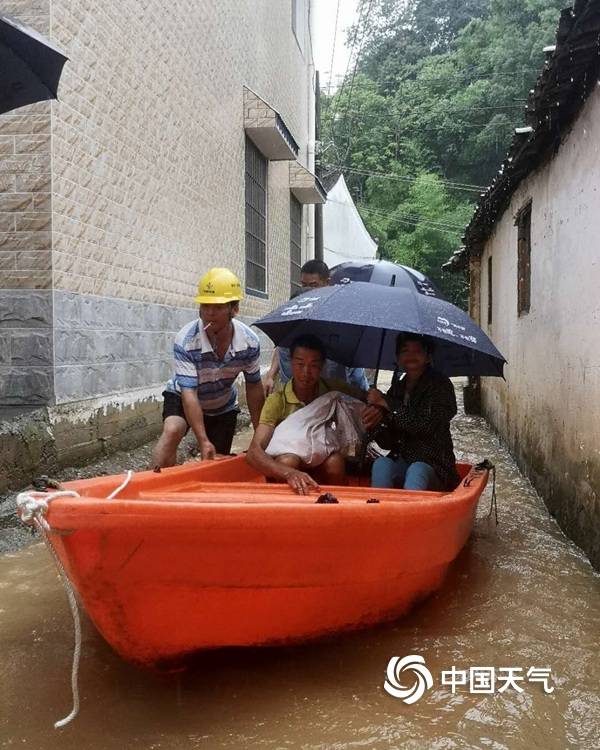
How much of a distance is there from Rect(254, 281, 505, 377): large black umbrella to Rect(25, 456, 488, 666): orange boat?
100 centimetres

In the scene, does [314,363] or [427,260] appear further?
[427,260]

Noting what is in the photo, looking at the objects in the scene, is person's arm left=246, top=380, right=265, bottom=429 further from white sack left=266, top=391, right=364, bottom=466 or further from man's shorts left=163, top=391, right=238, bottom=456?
white sack left=266, top=391, right=364, bottom=466

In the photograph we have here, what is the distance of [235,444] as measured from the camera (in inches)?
356

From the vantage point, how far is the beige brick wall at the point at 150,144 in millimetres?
5590

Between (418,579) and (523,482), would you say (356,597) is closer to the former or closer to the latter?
(418,579)

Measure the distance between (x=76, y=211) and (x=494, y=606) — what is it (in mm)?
4118

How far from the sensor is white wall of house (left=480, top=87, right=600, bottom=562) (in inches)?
181

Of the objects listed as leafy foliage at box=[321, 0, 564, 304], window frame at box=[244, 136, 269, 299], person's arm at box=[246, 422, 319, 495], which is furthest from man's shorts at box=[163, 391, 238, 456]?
leafy foliage at box=[321, 0, 564, 304]

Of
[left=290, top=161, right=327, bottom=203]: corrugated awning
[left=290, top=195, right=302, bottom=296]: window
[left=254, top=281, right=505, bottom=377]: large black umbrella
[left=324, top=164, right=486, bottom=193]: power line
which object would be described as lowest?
[left=254, top=281, right=505, bottom=377]: large black umbrella

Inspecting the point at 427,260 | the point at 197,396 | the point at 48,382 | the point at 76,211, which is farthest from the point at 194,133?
the point at 427,260

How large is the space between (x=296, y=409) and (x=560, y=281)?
96.7 inches

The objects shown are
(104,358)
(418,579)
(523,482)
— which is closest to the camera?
(418,579)

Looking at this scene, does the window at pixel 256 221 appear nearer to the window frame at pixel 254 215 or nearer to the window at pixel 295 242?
the window frame at pixel 254 215

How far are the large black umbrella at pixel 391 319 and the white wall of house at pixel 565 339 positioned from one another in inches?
27.4
